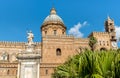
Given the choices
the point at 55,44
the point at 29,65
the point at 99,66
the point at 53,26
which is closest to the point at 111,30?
the point at 53,26

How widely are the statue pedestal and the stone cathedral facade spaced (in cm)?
3016

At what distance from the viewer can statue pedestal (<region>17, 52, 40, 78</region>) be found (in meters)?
20.3

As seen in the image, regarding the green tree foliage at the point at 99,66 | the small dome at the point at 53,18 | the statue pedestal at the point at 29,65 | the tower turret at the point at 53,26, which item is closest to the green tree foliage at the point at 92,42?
the tower turret at the point at 53,26

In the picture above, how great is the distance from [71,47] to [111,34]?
10.6 m

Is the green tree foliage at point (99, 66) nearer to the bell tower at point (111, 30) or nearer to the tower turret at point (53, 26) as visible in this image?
the tower turret at point (53, 26)

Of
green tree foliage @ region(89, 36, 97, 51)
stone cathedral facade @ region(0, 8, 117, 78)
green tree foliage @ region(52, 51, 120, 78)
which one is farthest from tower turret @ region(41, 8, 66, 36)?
green tree foliage @ region(52, 51, 120, 78)

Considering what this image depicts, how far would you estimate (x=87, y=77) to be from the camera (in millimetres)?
12133

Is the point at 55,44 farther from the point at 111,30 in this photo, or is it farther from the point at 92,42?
the point at 111,30

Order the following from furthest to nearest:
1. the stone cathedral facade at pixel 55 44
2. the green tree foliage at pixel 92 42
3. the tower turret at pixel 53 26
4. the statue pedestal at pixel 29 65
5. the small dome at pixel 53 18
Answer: the small dome at pixel 53 18 → the tower turret at pixel 53 26 → the green tree foliage at pixel 92 42 → the stone cathedral facade at pixel 55 44 → the statue pedestal at pixel 29 65

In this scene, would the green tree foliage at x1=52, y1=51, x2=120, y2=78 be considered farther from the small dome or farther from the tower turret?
the small dome

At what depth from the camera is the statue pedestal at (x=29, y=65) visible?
20281 mm

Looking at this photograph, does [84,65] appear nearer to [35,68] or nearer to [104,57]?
[104,57]

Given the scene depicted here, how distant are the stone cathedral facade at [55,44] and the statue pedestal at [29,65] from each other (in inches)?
1187

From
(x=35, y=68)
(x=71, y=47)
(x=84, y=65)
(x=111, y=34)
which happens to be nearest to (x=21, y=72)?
(x=35, y=68)
